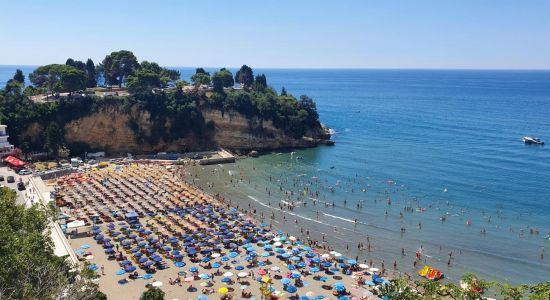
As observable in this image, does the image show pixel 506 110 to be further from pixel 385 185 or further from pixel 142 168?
pixel 142 168

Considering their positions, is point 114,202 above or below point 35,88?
below

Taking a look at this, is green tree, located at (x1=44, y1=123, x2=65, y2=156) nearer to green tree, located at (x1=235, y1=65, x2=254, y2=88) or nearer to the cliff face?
the cliff face

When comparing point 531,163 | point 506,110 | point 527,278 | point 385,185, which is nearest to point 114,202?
point 385,185

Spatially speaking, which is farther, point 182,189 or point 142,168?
point 142,168

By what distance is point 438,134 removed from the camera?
340 ft

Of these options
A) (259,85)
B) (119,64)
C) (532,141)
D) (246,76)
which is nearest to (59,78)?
(119,64)

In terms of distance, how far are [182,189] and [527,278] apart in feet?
135

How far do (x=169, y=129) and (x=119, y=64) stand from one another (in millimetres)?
24346

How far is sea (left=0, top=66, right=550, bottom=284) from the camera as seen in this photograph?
44.4 m

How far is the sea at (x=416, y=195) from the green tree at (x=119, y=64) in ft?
123

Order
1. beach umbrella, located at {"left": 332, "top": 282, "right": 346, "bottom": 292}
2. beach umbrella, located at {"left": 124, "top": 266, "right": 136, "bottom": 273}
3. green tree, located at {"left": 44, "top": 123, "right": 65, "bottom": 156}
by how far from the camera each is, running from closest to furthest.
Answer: beach umbrella, located at {"left": 332, "top": 282, "right": 346, "bottom": 292}, beach umbrella, located at {"left": 124, "top": 266, "right": 136, "bottom": 273}, green tree, located at {"left": 44, "top": 123, "right": 65, "bottom": 156}

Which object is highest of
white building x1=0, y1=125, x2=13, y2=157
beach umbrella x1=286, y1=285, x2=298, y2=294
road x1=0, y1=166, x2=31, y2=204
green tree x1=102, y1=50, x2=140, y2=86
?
green tree x1=102, y1=50, x2=140, y2=86

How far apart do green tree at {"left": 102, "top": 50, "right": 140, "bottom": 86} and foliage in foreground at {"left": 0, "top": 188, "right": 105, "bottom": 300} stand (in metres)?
73.1

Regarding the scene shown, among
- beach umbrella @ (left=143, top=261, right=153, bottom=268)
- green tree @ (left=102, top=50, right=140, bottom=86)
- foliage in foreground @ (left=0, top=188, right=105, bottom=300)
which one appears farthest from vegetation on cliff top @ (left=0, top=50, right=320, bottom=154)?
foliage in foreground @ (left=0, top=188, right=105, bottom=300)
